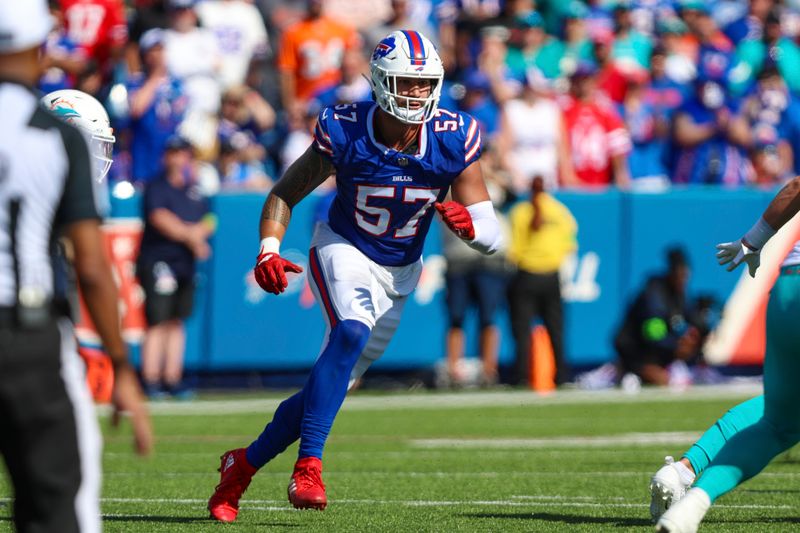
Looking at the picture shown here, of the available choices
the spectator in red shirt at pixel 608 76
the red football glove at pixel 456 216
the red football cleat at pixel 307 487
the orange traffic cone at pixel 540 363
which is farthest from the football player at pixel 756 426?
the spectator in red shirt at pixel 608 76

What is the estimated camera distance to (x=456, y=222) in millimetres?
6074

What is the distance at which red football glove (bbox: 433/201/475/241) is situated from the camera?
19.8 ft

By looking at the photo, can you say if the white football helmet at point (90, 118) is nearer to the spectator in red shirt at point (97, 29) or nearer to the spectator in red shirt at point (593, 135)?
the spectator in red shirt at point (97, 29)

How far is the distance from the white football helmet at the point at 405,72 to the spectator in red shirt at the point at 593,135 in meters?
8.95

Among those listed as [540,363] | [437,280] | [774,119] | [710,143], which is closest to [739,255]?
[540,363]

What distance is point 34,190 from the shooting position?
133 inches

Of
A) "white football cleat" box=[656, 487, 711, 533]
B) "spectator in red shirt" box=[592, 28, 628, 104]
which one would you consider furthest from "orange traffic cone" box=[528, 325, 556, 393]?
"white football cleat" box=[656, 487, 711, 533]

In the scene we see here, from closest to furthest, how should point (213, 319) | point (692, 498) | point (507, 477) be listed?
point (692, 498) < point (507, 477) < point (213, 319)

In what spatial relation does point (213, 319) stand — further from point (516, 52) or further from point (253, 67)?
point (516, 52)

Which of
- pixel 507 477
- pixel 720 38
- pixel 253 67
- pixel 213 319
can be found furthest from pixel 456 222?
pixel 720 38

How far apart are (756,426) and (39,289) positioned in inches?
111

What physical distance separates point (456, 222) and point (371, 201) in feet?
1.67

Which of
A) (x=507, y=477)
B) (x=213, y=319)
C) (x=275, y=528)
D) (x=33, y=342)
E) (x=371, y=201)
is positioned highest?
(x=33, y=342)

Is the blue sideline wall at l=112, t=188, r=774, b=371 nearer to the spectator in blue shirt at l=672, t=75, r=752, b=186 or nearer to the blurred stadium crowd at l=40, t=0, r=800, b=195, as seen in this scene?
the blurred stadium crowd at l=40, t=0, r=800, b=195
